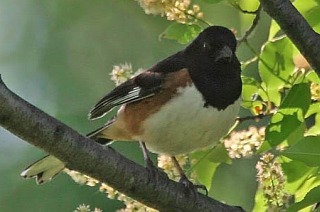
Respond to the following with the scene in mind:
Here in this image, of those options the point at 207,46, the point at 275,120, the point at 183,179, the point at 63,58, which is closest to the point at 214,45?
the point at 207,46

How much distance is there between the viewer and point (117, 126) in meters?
2.36

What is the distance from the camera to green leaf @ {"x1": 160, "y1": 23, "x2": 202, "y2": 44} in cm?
197

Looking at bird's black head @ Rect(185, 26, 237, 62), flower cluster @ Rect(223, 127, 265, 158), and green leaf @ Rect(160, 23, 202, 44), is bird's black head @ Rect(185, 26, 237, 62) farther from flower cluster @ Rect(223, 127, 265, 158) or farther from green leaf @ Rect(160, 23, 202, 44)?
flower cluster @ Rect(223, 127, 265, 158)

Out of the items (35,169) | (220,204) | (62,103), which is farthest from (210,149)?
(62,103)

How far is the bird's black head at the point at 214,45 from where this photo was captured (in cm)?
219

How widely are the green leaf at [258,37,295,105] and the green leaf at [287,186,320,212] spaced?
0.35 meters

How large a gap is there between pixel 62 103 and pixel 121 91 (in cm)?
319

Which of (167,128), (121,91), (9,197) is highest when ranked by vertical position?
(9,197)

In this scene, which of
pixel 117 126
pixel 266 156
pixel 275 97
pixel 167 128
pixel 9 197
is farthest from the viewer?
pixel 9 197

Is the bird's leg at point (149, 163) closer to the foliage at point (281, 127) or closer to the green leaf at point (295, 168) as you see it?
the foliage at point (281, 127)

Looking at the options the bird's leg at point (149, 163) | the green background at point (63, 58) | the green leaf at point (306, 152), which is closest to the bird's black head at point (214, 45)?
the bird's leg at point (149, 163)

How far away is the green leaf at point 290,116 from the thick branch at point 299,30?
0.27ft

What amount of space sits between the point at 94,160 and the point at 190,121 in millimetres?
454

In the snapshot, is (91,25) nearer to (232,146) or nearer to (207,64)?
(207,64)
